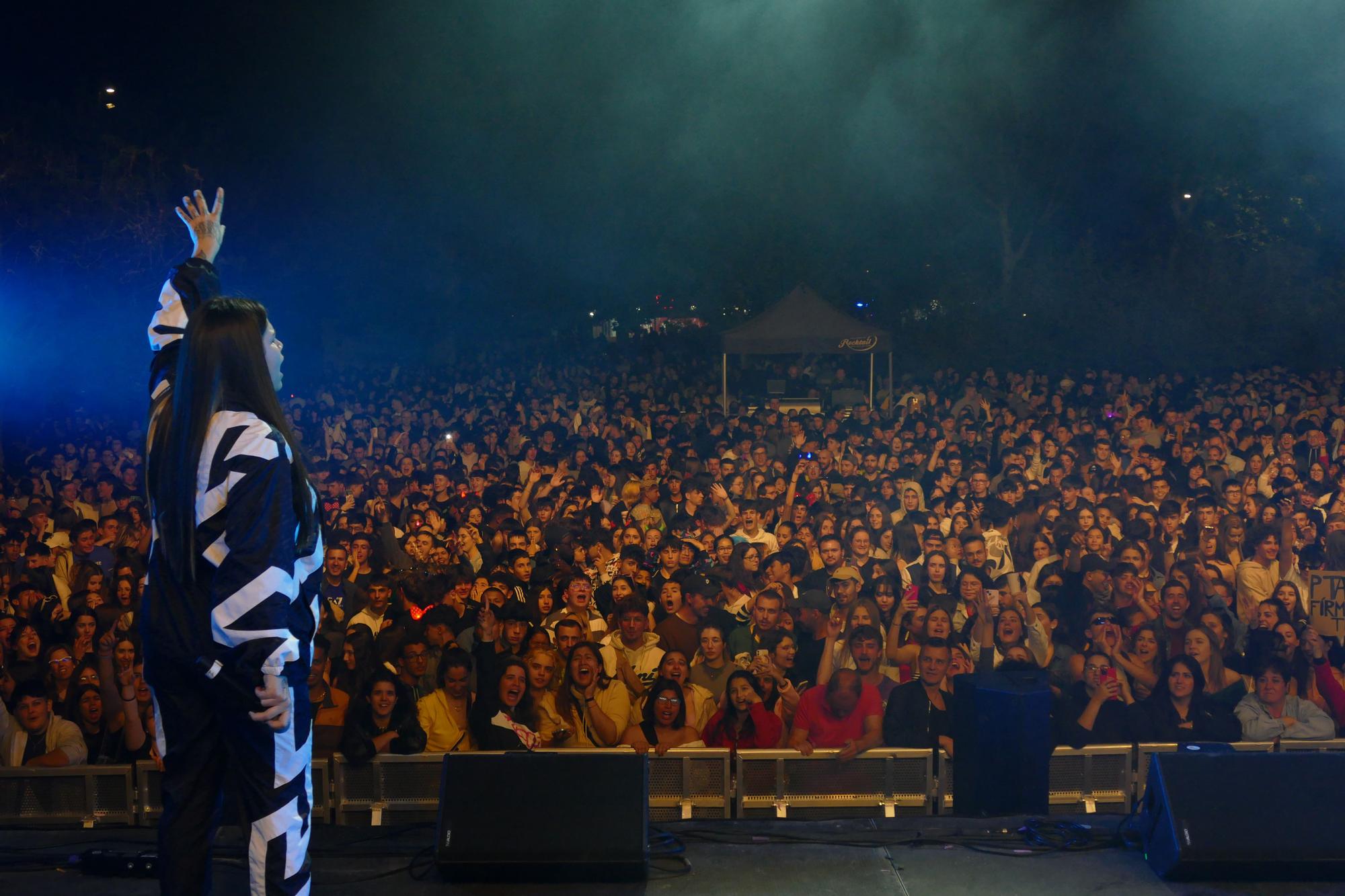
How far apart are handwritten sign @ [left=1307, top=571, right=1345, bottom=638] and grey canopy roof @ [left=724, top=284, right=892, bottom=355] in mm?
6676

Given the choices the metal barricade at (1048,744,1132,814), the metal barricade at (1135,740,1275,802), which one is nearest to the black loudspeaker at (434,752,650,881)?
the metal barricade at (1048,744,1132,814)

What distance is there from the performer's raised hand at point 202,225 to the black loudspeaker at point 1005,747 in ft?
8.79

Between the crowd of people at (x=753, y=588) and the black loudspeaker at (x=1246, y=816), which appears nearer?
the black loudspeaker at (x=1246, y=816)

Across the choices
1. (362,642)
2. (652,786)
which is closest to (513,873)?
(652,786)

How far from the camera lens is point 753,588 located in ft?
15.9

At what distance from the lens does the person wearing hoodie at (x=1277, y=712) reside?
3854mm

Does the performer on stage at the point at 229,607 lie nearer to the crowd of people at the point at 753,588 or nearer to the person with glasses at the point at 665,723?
the crowd of people at the point at 753,588

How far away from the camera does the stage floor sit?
3.00 metres

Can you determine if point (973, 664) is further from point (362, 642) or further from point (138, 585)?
point (138, 585)

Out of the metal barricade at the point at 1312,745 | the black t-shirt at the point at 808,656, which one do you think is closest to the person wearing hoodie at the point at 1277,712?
the metal barricade at the point at 1312,745

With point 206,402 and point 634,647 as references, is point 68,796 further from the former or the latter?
point 206,402

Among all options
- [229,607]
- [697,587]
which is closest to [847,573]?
[697,587]

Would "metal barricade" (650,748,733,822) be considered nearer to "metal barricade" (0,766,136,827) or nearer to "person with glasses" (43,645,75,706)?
"metal barricade" (0,766,136,827)

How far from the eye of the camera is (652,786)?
11.8 feet
